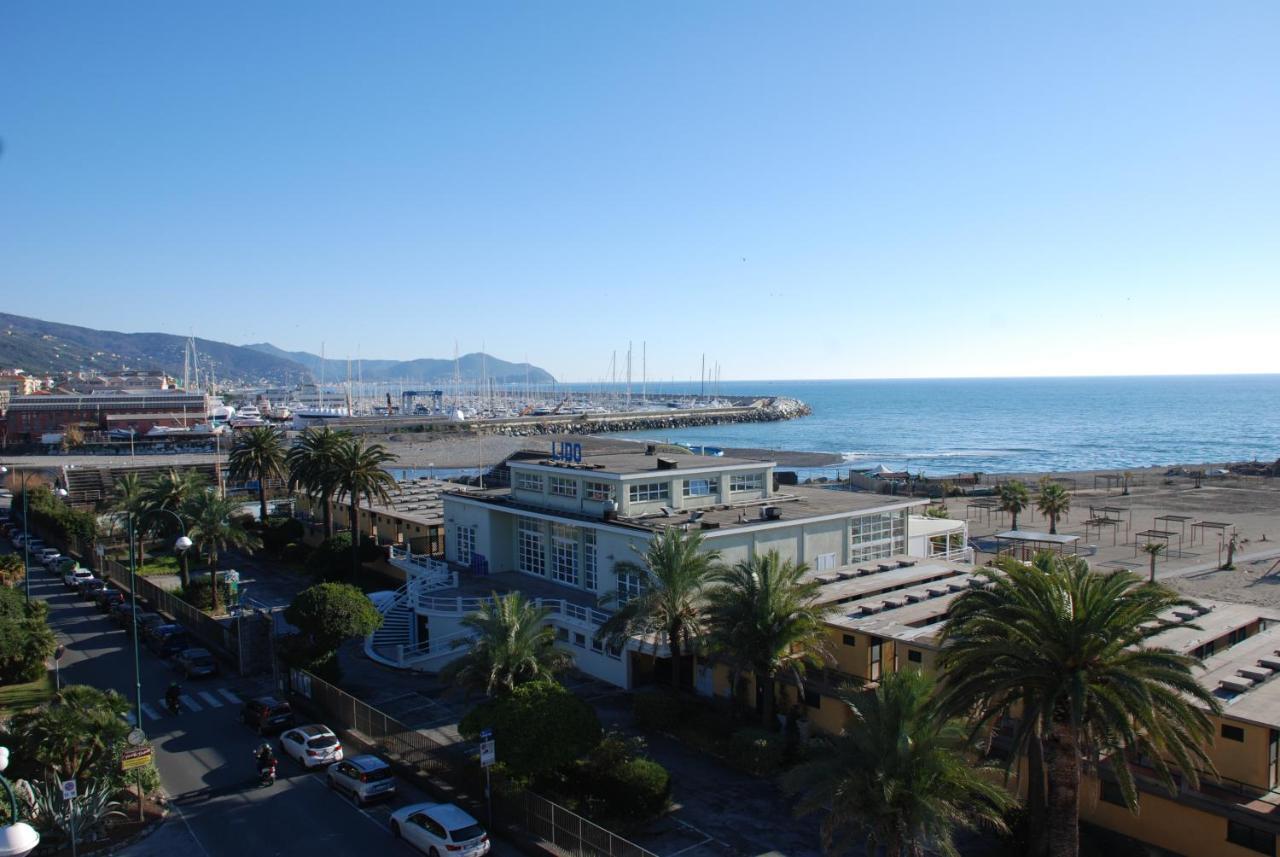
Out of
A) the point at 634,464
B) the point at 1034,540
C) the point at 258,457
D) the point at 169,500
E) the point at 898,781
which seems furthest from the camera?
the point at 258,457

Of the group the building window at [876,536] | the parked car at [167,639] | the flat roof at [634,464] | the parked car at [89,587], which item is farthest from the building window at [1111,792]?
the parked car at [89,587]

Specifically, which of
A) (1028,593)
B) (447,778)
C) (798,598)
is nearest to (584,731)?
(447,778)

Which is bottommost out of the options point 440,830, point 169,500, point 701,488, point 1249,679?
point 440,830

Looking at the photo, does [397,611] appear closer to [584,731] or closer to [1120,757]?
[584,731]

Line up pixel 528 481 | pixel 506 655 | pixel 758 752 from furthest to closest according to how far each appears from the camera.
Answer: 1. pixel 528 481
2. pixel 506 655
3. pixel 758 752

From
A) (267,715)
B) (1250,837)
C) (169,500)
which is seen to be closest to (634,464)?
(267,715)

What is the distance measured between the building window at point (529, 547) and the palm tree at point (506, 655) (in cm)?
1349

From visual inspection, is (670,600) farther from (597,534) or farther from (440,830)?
(440,830)

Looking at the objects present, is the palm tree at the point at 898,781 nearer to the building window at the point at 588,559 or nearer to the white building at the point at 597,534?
the white building at the point at 597,534

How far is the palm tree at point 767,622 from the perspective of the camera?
78.6ft

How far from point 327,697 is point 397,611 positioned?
358 inches

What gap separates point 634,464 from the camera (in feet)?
132

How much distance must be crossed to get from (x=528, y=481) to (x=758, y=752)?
66.8 feet

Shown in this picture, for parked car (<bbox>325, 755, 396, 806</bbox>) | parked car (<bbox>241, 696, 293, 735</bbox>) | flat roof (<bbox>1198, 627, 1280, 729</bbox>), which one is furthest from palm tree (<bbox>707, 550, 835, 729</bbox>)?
parked car (<bbox>241, 696, 293, 735</bbox>)
